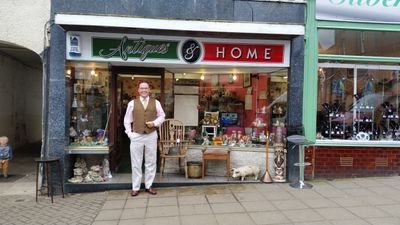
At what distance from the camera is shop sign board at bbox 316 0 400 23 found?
749 cm

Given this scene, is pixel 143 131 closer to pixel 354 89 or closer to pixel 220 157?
pixel 220 157

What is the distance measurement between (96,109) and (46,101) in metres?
1.01

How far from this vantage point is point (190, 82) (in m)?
8.41

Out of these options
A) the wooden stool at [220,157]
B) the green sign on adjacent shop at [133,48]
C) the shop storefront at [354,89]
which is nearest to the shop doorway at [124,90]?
the green sign on adjacent shop at [133,48]

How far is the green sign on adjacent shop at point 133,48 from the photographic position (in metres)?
7.02

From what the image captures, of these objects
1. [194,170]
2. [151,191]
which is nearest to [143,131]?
[151,191]

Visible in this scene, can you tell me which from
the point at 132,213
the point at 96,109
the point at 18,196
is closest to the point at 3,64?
the point at 96,109

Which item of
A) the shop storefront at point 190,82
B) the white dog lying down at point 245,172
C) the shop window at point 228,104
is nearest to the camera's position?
the shop storefront at point 190,82

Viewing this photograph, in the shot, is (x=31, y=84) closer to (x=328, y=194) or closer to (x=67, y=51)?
(x=67, y=51)

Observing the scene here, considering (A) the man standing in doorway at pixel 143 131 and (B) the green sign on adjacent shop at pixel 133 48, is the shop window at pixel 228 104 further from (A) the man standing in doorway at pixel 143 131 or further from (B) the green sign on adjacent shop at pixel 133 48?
(A) the man standing in doorway at pixel 143 131

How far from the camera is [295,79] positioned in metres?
7.45

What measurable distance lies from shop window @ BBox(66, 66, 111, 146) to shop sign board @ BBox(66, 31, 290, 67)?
1.98 feet

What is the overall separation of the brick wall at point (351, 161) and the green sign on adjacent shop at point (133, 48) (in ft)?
10.5

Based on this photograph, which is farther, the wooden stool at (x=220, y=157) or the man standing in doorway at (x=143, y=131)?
the wooden stool at (x=220, y=157)
